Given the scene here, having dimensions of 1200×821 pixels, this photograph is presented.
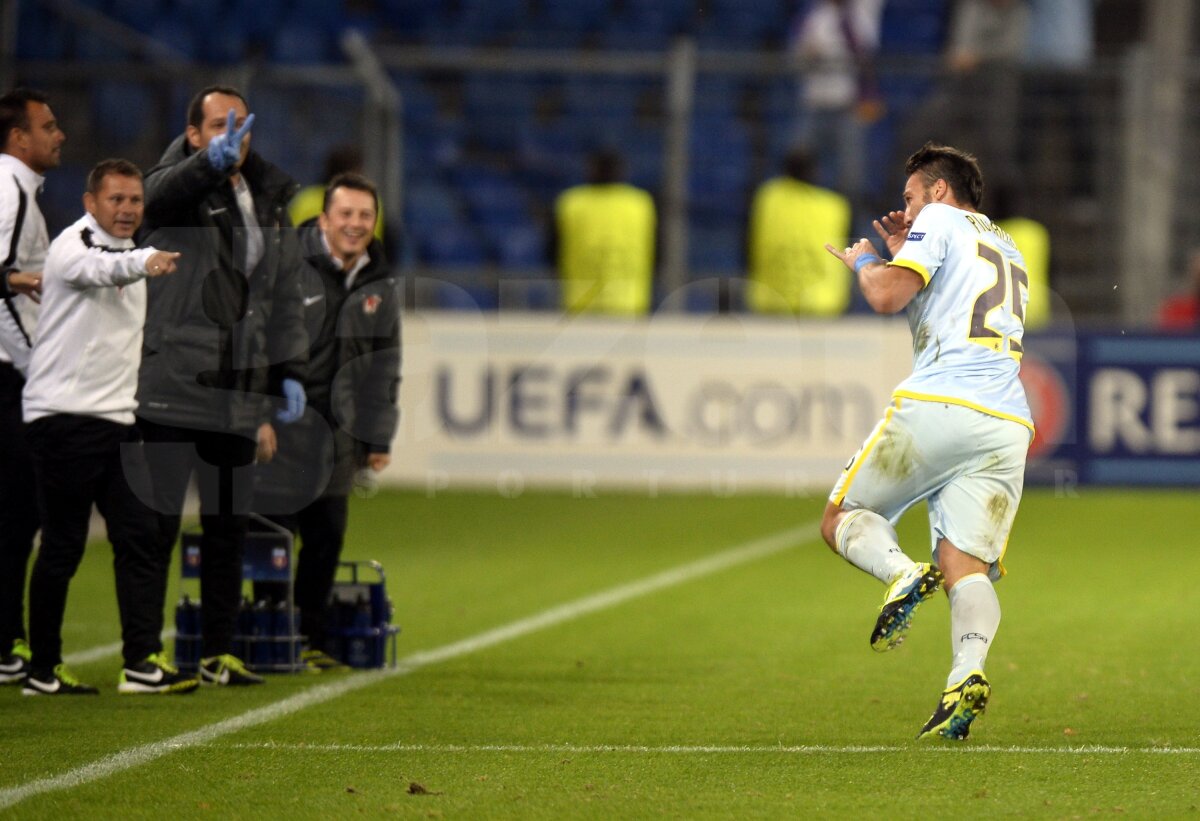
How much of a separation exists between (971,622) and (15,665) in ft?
12.6

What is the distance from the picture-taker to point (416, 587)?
11406 millimetres

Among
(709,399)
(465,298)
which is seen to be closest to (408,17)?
(465,298)

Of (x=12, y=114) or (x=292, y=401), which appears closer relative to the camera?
(x=12, y=114)

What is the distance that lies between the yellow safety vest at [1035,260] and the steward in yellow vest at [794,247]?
4.65 feet

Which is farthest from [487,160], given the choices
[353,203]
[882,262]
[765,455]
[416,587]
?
[882,262]

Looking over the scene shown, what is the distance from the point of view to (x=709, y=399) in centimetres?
1694

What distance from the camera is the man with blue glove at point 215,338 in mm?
7602

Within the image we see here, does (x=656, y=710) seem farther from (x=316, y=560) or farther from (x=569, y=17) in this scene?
(x=569, y=17)

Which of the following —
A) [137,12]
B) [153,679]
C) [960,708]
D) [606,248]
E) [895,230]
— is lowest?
[153,679]

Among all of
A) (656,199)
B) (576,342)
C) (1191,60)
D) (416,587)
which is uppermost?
Result: (1191,60)

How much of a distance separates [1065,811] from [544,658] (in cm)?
367

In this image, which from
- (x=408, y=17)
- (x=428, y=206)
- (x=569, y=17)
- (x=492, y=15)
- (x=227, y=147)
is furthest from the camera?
(x=408, y=17)

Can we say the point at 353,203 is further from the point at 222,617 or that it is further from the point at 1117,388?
the point at 1117,388

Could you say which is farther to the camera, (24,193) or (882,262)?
(24,193)
